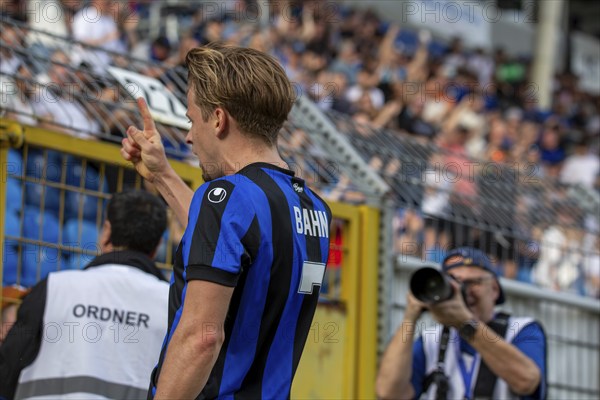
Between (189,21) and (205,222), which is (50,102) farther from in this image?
(189,21)

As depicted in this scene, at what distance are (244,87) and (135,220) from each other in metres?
1.36

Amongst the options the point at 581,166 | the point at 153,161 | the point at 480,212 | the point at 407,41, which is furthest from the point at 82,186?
the point at 407,41

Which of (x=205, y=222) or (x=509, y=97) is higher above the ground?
(x=509, y=97)

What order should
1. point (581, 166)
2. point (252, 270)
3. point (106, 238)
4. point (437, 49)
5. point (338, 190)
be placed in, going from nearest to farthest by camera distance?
point (252, 270) < point (106, 238) < point (338, 190) < point (581, 166) < point (437, 49)

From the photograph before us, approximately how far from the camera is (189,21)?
14008 mm

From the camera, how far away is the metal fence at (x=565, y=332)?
6.52 m

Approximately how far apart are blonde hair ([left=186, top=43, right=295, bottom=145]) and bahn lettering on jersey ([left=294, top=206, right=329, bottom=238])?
0.23 meters

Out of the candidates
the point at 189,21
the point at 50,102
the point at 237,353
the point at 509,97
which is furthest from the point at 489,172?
the point at 509,97

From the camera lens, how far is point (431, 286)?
16.7 feet

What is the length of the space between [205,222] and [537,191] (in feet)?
16.3

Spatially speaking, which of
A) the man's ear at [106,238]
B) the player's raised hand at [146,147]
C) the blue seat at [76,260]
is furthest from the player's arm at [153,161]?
the blue seat at [76,260]

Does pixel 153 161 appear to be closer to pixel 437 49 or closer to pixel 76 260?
pixel 76 260

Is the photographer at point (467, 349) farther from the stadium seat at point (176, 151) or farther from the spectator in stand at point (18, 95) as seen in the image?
the spectator in stand at point (18, 95)

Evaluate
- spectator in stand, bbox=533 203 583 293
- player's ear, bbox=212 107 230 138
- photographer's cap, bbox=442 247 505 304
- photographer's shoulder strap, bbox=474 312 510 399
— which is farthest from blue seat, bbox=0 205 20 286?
spectator in stand, bbox=533 203 583 293
